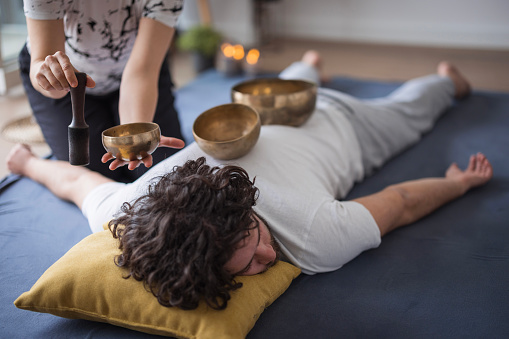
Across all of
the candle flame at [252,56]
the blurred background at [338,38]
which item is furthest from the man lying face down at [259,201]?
the blurred background at [338,38]

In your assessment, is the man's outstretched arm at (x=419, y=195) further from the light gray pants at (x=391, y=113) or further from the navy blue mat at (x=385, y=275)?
the light gray pants at (x=391, y=113)

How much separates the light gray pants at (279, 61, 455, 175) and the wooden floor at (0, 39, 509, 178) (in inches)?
45.4

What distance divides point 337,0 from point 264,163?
373 cm

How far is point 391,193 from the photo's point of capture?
144cm

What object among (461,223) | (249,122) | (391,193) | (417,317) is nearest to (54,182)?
(249,122)

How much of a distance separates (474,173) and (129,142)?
4.33ft

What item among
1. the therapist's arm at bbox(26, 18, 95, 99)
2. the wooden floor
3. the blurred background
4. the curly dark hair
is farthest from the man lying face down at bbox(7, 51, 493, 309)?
the wooden floor

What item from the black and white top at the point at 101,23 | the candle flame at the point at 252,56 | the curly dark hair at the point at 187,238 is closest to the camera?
the curly dark hair at the point at 187,238

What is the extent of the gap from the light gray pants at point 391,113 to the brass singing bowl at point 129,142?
2.98 feet

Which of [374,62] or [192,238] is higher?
[192,238]

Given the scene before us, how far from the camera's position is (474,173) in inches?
67.9

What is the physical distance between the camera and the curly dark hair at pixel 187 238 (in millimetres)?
942

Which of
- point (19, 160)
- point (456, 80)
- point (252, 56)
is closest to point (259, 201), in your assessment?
point (19, 160)

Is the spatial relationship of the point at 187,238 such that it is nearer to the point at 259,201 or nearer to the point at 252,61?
the point at 259,201
